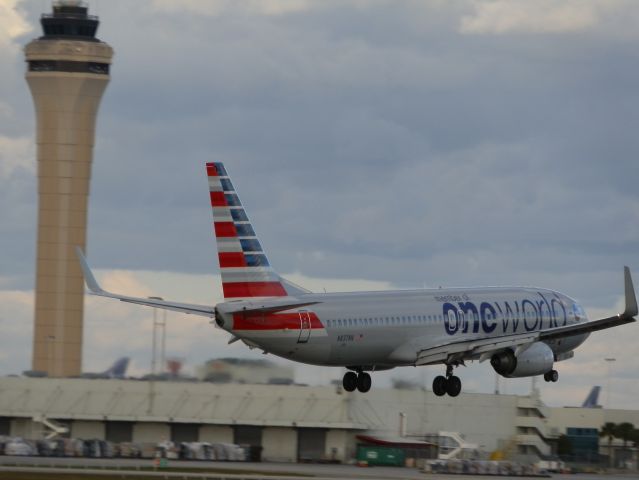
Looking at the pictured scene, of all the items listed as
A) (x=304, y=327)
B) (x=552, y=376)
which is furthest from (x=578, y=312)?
(x=304, y=327)

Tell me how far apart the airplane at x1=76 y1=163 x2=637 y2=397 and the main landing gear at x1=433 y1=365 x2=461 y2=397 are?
0.18ft

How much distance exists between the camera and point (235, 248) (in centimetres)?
8375

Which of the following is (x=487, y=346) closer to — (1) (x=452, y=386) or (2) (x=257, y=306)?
(1) (x=452, y=386)

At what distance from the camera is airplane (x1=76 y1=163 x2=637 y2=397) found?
83.5 m

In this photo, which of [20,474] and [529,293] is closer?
[529,293]

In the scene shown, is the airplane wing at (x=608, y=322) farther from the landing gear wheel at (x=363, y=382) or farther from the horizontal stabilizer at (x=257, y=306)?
the horizontal stabilizer at (x=257, y=306)

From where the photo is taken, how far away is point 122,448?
144125mm

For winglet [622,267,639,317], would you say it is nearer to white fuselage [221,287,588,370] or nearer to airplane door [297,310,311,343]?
white fuselage [221,287,588,370]

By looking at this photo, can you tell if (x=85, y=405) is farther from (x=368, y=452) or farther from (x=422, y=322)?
(x=422, y=322)

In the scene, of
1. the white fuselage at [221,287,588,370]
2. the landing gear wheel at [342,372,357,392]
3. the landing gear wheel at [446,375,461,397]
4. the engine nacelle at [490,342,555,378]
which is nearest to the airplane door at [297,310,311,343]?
the white fuselage at [221,287,588,370]

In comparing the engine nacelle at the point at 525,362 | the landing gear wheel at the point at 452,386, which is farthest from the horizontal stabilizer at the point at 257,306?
the engine nacelle at the point at 525,362

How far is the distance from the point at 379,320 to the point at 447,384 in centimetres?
644

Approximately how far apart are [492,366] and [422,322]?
528 centimetres

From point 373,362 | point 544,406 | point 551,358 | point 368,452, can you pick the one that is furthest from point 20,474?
point 544,406
